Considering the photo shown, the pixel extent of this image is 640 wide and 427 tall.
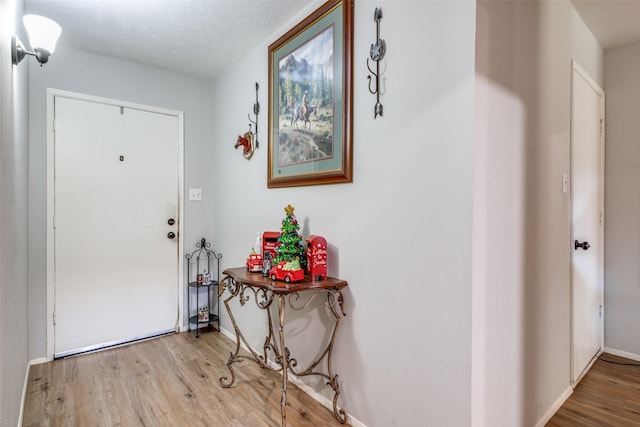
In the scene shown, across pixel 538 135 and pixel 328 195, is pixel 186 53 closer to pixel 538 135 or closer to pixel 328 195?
pixel 328 195

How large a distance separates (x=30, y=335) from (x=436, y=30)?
3.36 m

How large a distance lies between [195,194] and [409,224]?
7.91 ft

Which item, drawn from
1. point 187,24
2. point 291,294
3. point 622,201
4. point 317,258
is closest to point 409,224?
point 317,258

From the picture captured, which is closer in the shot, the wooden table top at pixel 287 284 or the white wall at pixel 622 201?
the wooden table top at pixel 287 284

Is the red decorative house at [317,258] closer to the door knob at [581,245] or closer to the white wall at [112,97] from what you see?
the door knob at [581,245]

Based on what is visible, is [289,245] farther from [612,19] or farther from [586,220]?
[612,19]

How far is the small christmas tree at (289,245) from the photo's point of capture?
1818mm


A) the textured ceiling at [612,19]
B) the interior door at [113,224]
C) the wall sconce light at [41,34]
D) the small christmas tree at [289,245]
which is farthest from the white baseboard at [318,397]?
the textured ceiling at [612,19]

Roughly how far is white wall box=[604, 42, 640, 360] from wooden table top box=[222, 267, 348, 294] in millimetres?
2430

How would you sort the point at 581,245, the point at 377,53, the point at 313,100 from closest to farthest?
the point at 377,53 < the point at 313,100 < the point at 581,245

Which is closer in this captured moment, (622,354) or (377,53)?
(377,53)

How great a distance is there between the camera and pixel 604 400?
79.0 inches

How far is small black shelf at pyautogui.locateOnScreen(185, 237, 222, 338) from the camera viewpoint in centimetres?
317

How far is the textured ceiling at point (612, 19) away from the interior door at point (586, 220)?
35 cm
